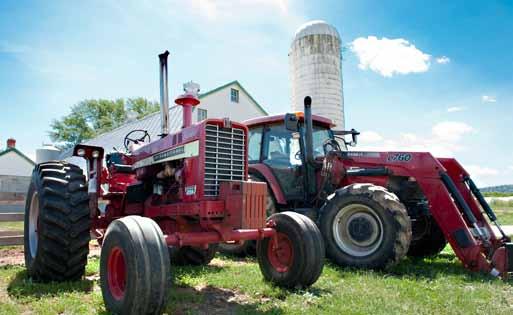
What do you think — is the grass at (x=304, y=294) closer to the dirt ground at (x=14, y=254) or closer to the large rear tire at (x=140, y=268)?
the large rear tire at (x=140, y=268)

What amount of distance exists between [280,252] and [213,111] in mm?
19391

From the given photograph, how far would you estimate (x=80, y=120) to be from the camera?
46.2 m

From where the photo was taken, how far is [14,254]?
7387 millimetres

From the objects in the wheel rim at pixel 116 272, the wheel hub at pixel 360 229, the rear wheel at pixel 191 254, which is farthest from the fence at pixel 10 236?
the wheel hub at pixel 360 229

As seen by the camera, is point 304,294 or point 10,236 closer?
point 304,294

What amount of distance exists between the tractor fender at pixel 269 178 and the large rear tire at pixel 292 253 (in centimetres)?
207

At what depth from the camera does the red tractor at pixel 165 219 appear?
3422 millimetres

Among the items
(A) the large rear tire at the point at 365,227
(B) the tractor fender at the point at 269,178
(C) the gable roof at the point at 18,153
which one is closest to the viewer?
(A) the large rear tire at the point at 365,227

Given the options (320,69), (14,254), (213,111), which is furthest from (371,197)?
(213,111)

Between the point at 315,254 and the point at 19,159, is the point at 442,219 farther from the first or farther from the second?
the point at 19,159

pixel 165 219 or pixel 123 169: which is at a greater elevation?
pixel 123 169

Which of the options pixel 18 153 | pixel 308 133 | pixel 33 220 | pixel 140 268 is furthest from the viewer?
pixel 18 153

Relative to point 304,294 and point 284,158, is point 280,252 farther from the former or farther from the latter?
point 284,158

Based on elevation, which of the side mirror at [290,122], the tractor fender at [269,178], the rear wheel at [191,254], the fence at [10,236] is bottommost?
the rear wheel at [191,254]
